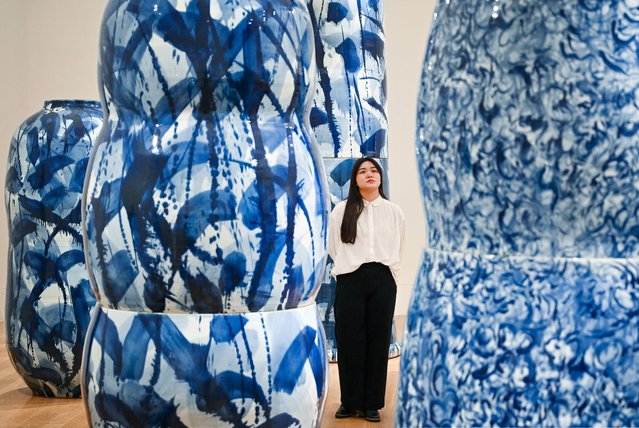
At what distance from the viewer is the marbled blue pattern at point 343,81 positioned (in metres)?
9.16

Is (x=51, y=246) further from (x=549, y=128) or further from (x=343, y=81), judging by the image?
(x=549, y=128)

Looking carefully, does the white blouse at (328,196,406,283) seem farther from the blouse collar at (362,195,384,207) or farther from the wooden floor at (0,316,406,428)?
the wooden floor at (0,316,406,428)

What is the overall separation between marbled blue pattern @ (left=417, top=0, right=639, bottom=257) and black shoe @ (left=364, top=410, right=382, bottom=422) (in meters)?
5.17

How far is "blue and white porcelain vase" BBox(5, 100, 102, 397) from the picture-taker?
6.99m

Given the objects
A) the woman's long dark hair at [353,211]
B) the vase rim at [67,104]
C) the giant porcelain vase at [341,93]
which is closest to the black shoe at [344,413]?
the woman's long dark hair at [353,211]

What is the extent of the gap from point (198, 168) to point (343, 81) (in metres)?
5.50

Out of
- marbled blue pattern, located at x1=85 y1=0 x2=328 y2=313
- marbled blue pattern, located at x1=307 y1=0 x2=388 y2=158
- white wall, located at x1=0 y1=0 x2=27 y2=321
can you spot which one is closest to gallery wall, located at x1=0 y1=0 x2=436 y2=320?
white wall, located at x1=0 y1=0 x2=27 y2=321

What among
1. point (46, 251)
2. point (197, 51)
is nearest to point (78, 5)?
point (46, 251)

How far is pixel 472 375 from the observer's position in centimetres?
159

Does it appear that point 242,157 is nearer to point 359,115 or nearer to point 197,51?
point 197,51

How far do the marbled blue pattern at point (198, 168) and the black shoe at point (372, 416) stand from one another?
2.83 m

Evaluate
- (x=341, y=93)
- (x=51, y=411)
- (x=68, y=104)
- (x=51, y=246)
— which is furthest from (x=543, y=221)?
(x=341, y=93)

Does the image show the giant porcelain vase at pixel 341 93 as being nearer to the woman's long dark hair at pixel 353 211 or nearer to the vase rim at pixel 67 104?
the woman's long dark hair at pixel 353 211

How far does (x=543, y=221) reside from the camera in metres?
1.58
